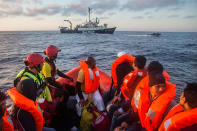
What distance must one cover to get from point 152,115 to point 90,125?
4.64 ft

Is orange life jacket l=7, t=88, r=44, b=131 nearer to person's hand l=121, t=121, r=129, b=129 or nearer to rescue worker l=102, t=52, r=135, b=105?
person's hand l=121, t=121, r=129, b=129

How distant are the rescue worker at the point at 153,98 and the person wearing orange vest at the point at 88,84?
1.12 metres

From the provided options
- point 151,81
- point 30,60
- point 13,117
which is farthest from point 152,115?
point 30,60

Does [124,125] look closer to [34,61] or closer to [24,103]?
[24,103]

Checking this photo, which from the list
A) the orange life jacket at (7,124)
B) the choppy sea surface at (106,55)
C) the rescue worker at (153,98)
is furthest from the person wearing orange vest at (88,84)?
the choppy sea surface at (106,55)

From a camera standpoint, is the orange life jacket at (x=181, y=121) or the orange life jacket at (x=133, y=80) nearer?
the orange life jacket at (x=181, y=121)

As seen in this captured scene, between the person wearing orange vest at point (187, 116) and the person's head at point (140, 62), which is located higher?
the person's head at point (140, 62)

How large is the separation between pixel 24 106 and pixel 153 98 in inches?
71.5

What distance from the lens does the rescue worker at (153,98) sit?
1.83 m

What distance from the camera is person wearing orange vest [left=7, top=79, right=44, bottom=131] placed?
1.67m

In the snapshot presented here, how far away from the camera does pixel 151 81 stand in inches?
79.3

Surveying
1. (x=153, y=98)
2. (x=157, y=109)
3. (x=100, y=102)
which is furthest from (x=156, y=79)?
(x=100, y=102)

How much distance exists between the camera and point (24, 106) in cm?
167

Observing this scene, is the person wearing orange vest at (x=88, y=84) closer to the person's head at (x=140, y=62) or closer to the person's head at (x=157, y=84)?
the person's head at (x=140, y=62)
